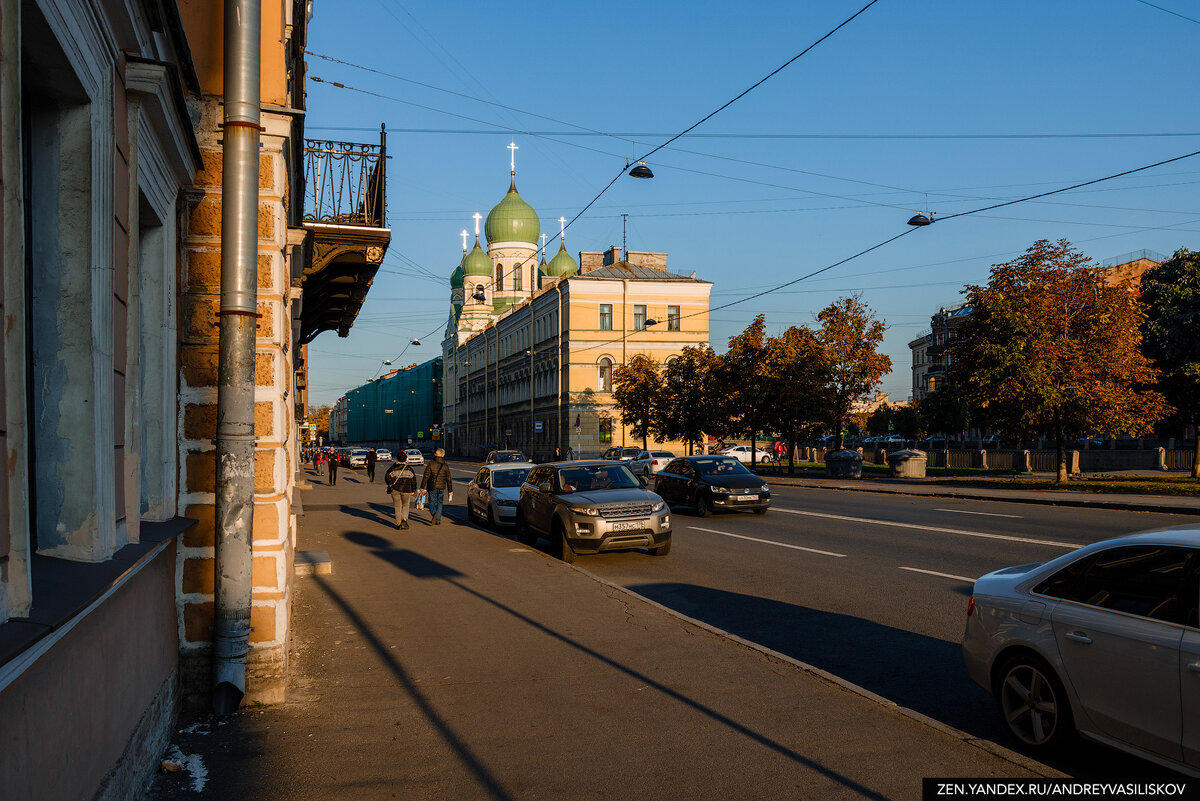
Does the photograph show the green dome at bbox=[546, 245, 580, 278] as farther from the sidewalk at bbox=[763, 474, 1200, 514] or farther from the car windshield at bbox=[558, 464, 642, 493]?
the car windshield at bbox=[558, 464, 642, 493]

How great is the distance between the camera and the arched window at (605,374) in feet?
233

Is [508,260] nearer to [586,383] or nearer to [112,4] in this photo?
[586,383]

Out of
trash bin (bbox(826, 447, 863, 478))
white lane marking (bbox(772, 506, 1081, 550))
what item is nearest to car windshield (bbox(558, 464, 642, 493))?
white lane marking (bbox(772, 506, 1081, 550))

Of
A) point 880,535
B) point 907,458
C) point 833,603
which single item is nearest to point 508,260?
point 907,458

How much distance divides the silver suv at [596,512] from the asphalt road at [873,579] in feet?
1.35

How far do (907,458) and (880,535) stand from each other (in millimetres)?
23543

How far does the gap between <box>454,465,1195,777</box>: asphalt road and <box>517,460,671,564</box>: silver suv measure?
1.35 ft

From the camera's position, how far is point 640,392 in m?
59.6

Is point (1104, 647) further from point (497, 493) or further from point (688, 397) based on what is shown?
point (688, 397)

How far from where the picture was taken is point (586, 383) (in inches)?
2793

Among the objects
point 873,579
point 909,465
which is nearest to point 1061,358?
point 909,465

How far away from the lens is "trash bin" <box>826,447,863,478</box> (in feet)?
138

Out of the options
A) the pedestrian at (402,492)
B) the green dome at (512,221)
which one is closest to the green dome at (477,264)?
the green dome at (512,221)

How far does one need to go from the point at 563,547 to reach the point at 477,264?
294ft
